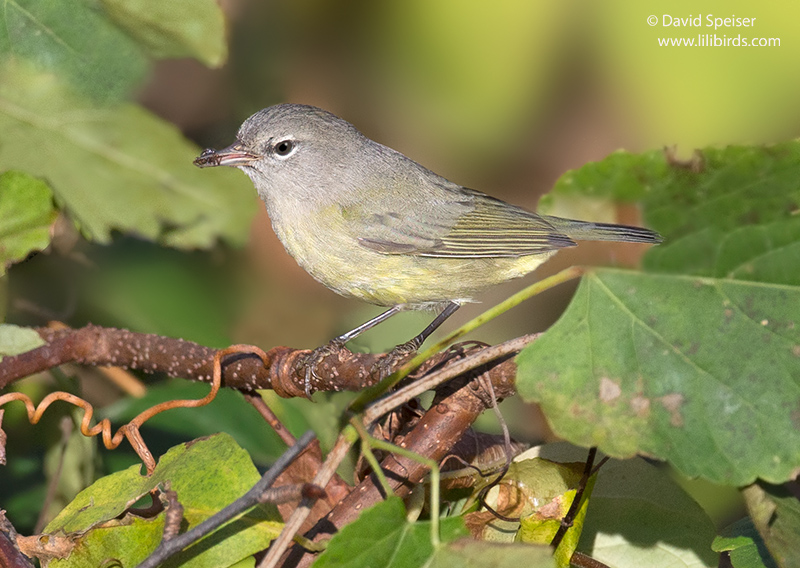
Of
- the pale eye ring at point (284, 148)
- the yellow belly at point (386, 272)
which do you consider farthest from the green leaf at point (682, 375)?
the pale eye ring at point (284, 148)

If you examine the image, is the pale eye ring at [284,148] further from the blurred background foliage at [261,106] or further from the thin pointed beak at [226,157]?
the blurred background foliage at [261,106]

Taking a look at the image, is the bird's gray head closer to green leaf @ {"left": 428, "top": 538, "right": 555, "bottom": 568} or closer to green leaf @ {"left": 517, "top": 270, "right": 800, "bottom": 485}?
green leaf @ {"left": 517, "top": 270, "right": 800, "bottom": 485}

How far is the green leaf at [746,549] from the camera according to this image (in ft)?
4.63

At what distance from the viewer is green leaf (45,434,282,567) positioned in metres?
1.41

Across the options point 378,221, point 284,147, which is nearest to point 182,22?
point 284,147

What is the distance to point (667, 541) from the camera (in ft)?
5.13

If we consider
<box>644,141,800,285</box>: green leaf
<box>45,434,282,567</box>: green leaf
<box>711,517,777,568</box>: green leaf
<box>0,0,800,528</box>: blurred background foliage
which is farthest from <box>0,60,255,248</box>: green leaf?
<box>711,517,777,568</box>: green leaf

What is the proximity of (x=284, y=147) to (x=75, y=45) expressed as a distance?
2.91ft

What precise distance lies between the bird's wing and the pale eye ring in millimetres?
367

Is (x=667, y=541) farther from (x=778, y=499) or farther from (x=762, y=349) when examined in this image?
(x=762, y=349)

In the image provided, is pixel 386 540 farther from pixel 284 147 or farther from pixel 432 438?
pixel 284 147

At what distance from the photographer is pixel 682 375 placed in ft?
4.29

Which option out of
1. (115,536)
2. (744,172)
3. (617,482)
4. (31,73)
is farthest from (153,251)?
(744,172)

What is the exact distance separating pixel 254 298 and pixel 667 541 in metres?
1.91
